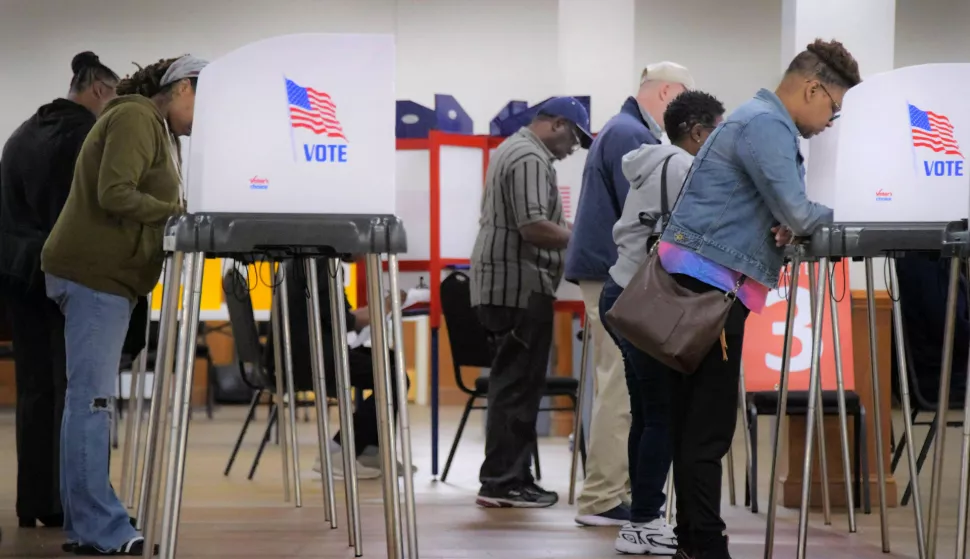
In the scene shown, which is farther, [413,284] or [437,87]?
[437,87]

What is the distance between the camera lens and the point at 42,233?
150 inches

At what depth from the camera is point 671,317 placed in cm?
278

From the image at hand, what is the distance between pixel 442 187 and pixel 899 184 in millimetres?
2559

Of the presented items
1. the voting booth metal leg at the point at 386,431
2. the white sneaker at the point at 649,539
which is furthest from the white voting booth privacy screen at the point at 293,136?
the white sneaker at the point at 649,539

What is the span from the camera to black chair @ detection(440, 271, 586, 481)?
5.11m

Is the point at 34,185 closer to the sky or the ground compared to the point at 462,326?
closer to the sky

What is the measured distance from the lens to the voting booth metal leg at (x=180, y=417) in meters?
2.49

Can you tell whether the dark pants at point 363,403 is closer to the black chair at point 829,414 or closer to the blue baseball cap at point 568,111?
the blue baseball cap at point 568,111

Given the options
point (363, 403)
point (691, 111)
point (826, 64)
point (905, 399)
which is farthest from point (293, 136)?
point (363, 403)

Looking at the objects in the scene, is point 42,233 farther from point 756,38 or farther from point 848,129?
point 756,38

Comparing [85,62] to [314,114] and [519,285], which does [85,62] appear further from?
[314,114]

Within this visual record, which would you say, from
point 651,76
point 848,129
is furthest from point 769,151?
point 651,76

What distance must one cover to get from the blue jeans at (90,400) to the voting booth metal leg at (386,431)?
1.08 m

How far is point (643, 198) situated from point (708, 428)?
3.06ft
